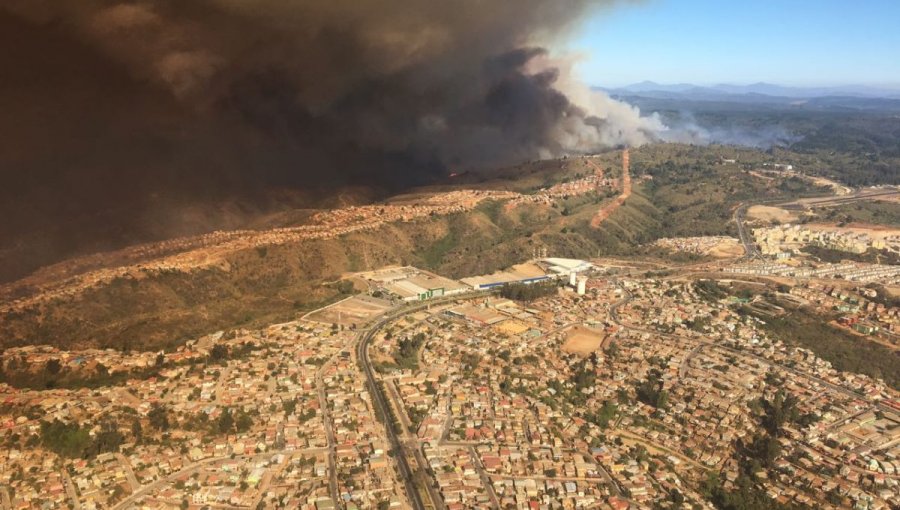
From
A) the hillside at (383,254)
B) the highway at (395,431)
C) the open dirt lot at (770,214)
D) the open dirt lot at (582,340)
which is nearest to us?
the highway at (395,431)

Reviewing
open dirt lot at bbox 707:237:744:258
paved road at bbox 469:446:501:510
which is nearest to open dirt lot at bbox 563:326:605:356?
paved road at bbox 469:446:501:510

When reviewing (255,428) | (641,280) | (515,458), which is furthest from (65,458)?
(641,280)

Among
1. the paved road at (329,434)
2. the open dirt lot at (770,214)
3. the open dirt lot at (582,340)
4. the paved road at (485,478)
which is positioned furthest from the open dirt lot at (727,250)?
the paved road at (485,478)

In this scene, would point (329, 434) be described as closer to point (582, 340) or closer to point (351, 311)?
point (351, 311)

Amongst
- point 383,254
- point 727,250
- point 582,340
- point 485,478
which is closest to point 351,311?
point 383,254

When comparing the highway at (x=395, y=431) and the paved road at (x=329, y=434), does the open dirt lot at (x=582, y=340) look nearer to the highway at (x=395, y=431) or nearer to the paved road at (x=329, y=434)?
the highway at (x=395, y=431)
